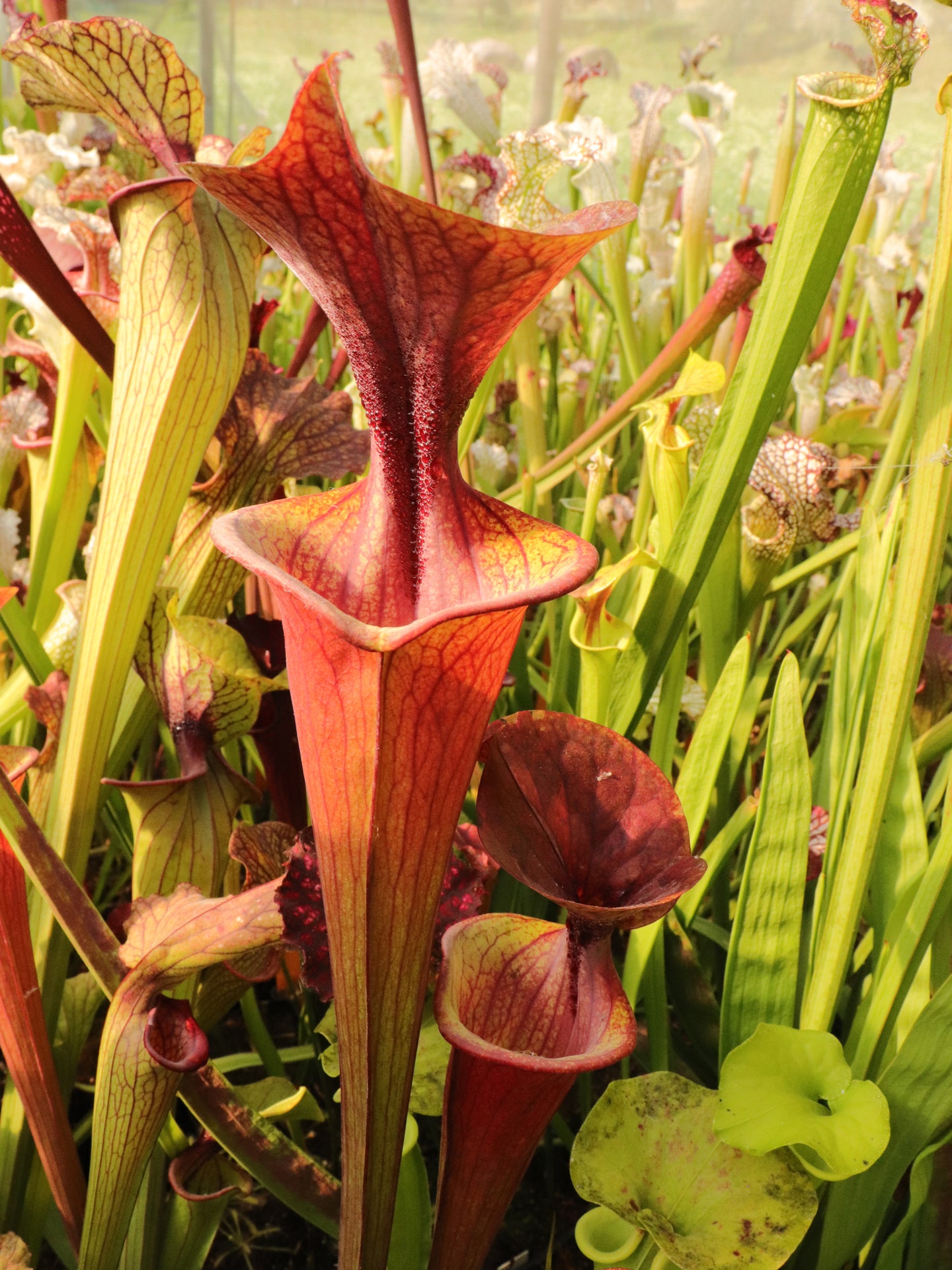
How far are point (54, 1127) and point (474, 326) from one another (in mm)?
581

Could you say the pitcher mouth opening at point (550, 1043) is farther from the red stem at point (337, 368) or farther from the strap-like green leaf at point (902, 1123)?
the red stem at point (337, 368)

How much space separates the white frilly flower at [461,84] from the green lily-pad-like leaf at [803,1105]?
4.07 ft

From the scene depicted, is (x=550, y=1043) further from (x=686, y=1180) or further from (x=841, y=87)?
(x=841, y=87)

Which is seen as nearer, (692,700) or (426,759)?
(426,759)

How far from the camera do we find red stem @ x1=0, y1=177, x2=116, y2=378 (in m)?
0.58

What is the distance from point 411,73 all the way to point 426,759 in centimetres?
65

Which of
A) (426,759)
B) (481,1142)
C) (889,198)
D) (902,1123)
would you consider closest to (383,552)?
(426,759)

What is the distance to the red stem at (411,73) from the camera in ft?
2.39

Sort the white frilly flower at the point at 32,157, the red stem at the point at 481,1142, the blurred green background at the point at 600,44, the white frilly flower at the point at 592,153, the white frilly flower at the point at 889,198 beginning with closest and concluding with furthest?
1. the red stem at the point at 481,1142
2. the white frilly flower at the point at 32,157
3. the white frilly flower at the point at 592,153
4. the white frilly flower at the point at 889,198
5. the blurred green background at the point at 600,44

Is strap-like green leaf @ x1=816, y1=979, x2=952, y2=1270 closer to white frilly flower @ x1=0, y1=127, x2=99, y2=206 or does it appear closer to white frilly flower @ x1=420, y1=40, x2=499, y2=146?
white frilly flower @ x1=0, y1=127, x2=99, y2=206

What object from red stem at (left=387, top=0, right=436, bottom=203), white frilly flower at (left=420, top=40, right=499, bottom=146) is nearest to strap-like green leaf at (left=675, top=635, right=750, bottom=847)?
red stem at (left=387, top=0, right=436, bottom=203)

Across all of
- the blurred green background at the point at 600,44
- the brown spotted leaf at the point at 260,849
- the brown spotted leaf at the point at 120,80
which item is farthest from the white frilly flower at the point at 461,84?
the blurred green background at the point at 600,44

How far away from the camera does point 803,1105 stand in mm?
555

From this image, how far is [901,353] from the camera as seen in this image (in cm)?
148
